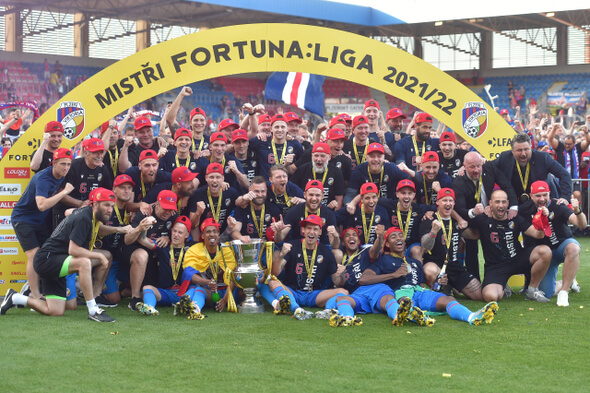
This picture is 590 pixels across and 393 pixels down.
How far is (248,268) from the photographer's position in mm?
7723

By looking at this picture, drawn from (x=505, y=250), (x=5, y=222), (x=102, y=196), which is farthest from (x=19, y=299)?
(x=505, y=250)

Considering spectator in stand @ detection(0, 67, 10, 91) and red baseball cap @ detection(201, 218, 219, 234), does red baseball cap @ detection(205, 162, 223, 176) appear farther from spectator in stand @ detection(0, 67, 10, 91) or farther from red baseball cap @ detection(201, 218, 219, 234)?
spectator in stand @ detection(0, 67, 10, 91)

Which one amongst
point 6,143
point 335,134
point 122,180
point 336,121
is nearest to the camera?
point 122,180

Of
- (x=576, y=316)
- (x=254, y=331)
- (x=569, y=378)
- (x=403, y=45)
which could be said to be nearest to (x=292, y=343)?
→ (x=254, y=331)

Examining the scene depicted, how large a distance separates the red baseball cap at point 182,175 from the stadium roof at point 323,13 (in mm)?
20840

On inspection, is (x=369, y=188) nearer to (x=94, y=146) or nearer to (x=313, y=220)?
(x=313, y=220)

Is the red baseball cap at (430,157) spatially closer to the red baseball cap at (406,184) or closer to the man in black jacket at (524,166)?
the red baseball cap at (406,184)

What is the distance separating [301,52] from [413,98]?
1.58m

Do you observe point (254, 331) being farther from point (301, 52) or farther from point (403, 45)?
point (403, 45)

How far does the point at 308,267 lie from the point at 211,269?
110 cm

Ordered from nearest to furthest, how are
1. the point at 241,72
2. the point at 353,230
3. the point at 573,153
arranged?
the point at 353,230
the point at 241,72
the point at 573,153

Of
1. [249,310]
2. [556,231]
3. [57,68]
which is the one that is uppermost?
[57,68]

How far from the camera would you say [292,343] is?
6.15 m

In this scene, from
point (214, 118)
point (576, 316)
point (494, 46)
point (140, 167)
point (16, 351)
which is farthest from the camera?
point (494, 46)
